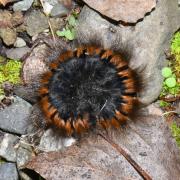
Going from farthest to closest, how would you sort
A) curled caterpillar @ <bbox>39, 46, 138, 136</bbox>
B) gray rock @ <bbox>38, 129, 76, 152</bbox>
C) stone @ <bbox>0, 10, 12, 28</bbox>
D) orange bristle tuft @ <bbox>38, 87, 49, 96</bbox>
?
stone @ <bbox>0, 10, 12, 28</bbox> < gray rock @ <bbox>38, 129, 76, 152</bbox> < orange bristle tuft @ <bbox>38, 87, 49, 96</bbox> < curled caterpillar @ <bbox>39, 46, 138, 136</bbox>

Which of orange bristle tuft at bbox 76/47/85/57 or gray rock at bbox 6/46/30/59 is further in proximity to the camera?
gray rock at bbox 6/46/30/59

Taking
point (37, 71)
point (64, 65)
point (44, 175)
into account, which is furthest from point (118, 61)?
point (44, 175)

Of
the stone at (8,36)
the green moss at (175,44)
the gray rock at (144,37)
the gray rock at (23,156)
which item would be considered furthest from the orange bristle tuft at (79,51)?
the gray rock at (23,156)

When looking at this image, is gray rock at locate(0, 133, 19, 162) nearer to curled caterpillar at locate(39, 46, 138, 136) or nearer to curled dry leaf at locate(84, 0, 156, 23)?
curled caterpillar at locate(39, 46, 138, 136)

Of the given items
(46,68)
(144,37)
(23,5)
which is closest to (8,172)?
(46,68)

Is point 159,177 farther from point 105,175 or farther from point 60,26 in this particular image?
point 60,26

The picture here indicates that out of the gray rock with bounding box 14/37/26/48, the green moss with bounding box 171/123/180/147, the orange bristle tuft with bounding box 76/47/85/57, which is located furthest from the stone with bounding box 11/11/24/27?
the green moss with bounding box 171/123/180/147

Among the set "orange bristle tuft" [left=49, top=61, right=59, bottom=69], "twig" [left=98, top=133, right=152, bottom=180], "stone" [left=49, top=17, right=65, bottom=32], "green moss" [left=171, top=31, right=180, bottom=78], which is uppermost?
"green moss" [left=171, top=31, right=180, bottom=78]
